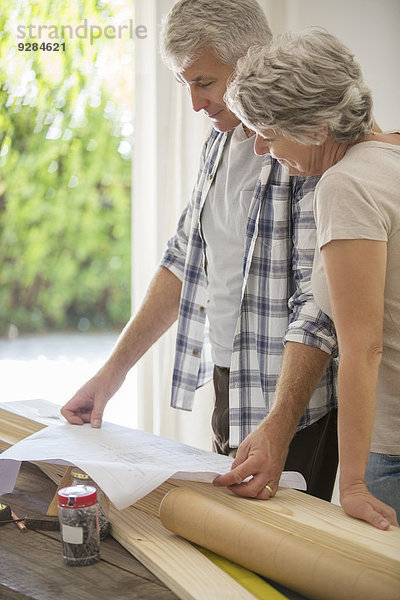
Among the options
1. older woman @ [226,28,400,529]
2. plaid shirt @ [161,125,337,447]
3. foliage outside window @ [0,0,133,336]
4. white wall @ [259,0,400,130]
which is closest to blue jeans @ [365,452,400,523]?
older woman @ [226,28,400,529]

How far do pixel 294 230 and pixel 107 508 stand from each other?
2.29 feet

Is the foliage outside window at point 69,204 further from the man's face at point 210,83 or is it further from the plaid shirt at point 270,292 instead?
the plaid shirt at point 270,292

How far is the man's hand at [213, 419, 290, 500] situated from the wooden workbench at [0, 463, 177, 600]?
0.68 ft

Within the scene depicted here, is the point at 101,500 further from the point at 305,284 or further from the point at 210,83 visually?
→ the point at 210,83

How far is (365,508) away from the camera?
3.38ft

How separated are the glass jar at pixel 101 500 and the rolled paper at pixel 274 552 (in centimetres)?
9

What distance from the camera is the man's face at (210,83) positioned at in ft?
5.07

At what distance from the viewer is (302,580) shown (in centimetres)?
86

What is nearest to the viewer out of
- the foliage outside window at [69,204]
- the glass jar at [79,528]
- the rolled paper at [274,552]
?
the rolled paper at [274,552]

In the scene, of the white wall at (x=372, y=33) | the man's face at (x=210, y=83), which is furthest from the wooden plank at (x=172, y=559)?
the white wall at (x=372, y=33)

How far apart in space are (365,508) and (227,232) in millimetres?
804

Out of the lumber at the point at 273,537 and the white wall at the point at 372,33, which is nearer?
the lumber at the point at 273,537

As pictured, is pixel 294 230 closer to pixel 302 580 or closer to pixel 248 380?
pixel 248 380

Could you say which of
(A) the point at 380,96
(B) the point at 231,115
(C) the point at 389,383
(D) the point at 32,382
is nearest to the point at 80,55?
(D) the point at 32,382
